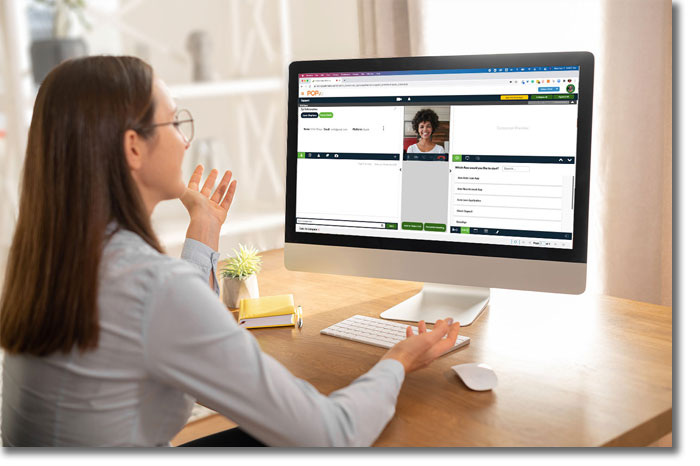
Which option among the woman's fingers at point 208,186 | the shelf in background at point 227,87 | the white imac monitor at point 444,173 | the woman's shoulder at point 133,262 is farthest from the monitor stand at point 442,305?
the shelf in background at point 227,87

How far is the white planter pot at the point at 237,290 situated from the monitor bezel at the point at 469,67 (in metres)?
0.14

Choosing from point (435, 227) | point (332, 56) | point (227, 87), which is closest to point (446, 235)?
point (435, 227)

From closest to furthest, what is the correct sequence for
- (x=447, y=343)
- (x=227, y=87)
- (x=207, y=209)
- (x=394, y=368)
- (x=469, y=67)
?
(x=394, y=368), (x=447, y=343), (x=469, y=67), (x=207, y=209), (x=227, y=87)

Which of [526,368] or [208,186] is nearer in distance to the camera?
[526,368]

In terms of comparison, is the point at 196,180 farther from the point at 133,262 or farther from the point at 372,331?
the point at 133,262

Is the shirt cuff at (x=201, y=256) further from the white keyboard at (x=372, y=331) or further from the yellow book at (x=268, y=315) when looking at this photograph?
the white keyboard at (x=372, y=331)

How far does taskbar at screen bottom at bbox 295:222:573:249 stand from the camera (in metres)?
1.33

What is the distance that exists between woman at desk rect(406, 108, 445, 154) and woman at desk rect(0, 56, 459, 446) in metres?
0.54

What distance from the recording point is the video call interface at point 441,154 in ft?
4.32

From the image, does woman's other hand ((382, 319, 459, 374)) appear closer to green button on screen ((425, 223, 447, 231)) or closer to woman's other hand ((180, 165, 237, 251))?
green button on screen ((425, 223, 447, 231))

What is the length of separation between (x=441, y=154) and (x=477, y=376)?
0.46 m

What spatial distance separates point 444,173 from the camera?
54.7 inches

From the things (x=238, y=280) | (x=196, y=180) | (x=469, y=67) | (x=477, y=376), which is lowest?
(x=477, y=376)

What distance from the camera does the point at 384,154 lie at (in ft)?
4.69
